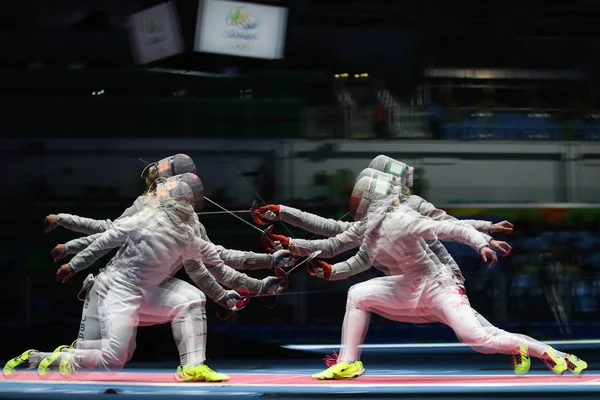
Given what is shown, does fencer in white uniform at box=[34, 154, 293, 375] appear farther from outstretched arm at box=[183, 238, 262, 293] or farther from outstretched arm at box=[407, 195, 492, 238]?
outstretched arm at box=[407, 195, 492, 238]

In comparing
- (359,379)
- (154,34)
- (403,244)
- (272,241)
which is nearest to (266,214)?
(272,241)

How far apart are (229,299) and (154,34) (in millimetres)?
1380

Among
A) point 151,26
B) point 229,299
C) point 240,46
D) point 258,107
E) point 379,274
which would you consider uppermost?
point 151,26

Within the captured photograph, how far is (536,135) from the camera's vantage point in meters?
4.67

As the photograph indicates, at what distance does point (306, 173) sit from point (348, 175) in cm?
27

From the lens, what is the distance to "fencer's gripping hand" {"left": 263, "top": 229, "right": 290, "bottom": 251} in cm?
399

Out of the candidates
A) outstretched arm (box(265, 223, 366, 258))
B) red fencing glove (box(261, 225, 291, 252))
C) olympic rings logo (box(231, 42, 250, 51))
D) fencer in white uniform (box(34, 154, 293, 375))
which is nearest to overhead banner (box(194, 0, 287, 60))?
olympic rings logo (box(231, 42, 250, 51))

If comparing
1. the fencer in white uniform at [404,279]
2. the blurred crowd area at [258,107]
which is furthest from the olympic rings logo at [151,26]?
the fencer in white uniform at [404,279]

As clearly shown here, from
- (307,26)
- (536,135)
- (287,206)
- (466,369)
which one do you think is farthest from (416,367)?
(307,26)

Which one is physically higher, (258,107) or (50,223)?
(258,107)

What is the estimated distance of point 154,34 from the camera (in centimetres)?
452

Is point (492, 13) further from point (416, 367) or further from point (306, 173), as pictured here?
point (416, 367)

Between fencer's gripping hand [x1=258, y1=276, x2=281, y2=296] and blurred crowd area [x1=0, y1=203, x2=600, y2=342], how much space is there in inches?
1.3

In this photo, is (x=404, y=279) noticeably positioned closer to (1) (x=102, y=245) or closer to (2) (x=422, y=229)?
(2) (x=422, y=229)
